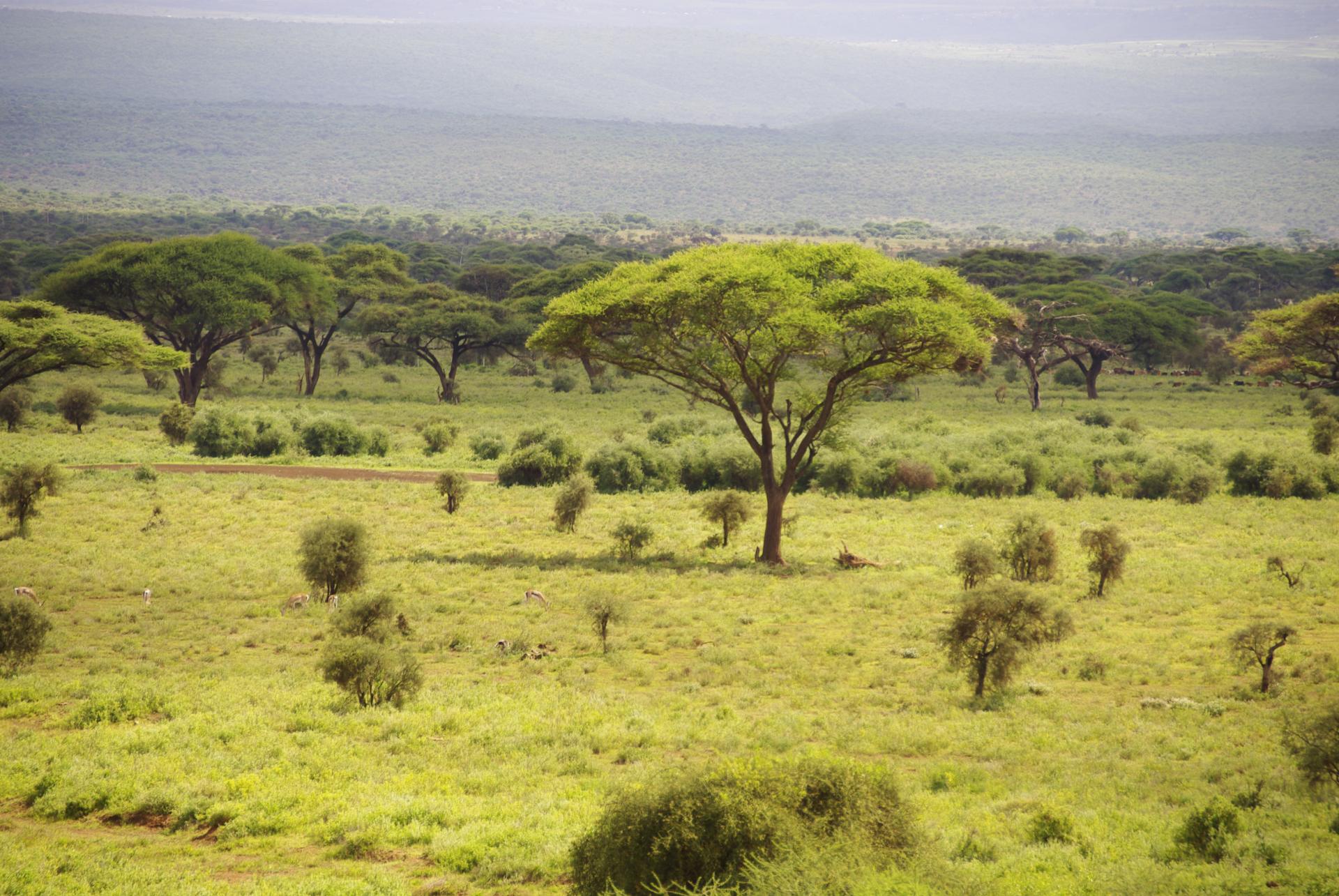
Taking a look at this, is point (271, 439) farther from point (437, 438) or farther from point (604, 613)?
point (604, 613)

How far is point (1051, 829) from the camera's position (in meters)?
10.4

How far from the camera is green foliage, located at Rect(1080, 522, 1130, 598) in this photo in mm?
21453

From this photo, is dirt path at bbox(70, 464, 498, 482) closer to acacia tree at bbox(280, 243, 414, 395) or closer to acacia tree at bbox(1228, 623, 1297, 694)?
acacia tree at bbox(1228, 623, 1297, 694)

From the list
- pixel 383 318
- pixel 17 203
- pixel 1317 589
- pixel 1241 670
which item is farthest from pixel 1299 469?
pixel 17 203

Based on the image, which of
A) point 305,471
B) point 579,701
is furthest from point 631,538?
point 305,471

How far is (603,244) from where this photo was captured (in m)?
158

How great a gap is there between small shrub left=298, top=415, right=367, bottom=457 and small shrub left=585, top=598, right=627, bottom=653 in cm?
2603

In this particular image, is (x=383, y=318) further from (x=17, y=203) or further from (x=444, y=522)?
(x=17, y=203)

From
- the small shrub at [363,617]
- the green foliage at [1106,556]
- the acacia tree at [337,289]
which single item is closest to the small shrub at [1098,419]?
the green foliage at [1106,556]

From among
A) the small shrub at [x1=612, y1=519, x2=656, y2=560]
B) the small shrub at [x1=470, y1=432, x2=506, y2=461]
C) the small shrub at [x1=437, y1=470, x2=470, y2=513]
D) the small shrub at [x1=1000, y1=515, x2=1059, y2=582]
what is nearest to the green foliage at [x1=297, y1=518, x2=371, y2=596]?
the small shrub at [x1=612, y1=519, x2=656, y2=560]

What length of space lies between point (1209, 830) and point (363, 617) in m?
12.4

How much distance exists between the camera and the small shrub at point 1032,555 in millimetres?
22469

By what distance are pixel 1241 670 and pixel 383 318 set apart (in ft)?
186

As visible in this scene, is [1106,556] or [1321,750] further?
[1106,556]
